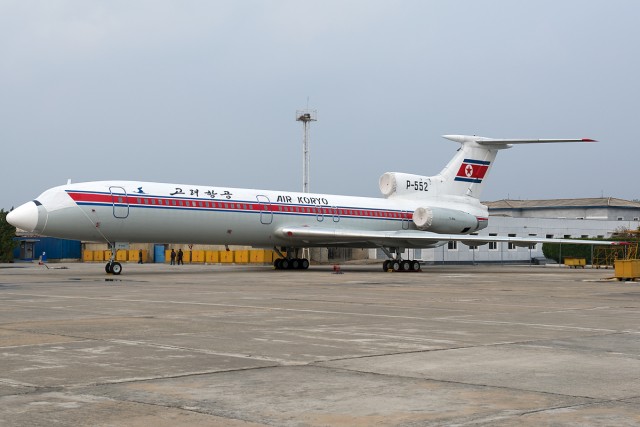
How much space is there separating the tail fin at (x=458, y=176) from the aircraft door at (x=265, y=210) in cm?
929

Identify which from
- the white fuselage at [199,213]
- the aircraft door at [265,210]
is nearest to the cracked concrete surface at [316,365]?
the white fuselage at [199,213]

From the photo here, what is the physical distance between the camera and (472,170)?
149 ft

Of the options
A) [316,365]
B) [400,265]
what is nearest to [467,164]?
[400,265]

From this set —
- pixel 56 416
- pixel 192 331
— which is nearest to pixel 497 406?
pixel 56 416

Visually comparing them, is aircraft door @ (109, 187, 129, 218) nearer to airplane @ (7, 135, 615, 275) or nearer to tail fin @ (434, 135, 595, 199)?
airplane @ (7, 135, 615, 275)

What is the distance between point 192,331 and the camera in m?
11.8

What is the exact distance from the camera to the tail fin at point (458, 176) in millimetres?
44594

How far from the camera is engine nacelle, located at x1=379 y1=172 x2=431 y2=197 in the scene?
44.4 m

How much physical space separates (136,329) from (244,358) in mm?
3512

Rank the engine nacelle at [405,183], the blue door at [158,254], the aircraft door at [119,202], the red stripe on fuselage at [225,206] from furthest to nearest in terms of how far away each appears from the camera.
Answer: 1. the blue door at [158,254]
2. the engine nacelle at [405,183]
3. the aircraft door at [119,202]
4. the red stripe on fuselage at [225,206]

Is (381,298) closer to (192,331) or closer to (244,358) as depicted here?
(192,331)

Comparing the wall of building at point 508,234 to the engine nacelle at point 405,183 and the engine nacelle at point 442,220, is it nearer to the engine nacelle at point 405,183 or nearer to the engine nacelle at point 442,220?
the engine nacelle at point 405,183

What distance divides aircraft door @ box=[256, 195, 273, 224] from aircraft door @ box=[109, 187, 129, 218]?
729 cm

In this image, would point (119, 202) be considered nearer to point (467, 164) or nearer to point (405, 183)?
point (405, 183)
